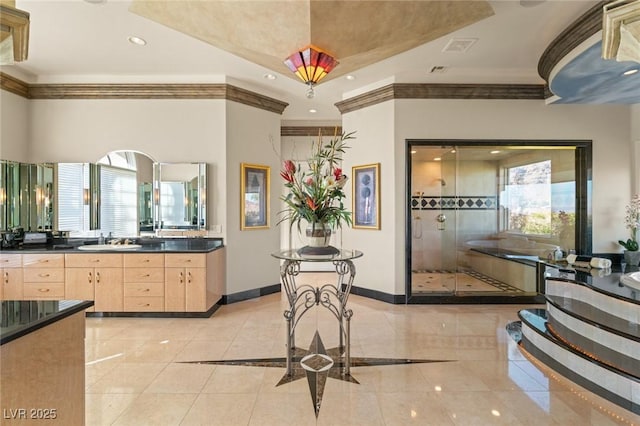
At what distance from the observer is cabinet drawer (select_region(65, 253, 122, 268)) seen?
4047 millimetres

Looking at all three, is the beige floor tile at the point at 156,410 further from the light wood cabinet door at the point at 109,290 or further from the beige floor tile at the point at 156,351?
the light wood cabinet door at the point at 109,290

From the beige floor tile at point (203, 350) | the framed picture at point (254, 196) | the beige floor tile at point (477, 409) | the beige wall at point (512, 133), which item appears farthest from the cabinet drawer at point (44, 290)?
the beige floor tile at point (477, 409)

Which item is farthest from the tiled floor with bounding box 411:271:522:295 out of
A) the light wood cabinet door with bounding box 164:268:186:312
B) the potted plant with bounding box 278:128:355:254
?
the light wood cabinet door with bounding box 164:268:186:312

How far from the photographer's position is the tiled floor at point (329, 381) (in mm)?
2227

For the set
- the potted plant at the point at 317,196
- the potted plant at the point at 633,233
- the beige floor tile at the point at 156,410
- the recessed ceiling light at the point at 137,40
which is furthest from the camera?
the potted plant at the point at 633,233

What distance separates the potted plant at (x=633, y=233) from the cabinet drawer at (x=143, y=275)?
6486 millimetres

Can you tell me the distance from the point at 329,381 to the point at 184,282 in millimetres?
2415

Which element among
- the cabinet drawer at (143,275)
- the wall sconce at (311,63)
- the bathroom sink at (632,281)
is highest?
the wall sconce at (311,63)

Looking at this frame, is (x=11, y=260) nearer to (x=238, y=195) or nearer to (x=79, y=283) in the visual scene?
(x=79, y=283)

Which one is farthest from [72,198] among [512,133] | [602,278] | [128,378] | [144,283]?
[602,278]

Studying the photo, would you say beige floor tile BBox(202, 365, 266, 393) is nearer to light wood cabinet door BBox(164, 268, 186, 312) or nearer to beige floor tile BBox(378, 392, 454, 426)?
beige floor tile BBox(378, 392, 454, 426)

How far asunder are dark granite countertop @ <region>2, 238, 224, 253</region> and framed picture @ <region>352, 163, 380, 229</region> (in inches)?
88.7

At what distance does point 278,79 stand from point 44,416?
14.8ft

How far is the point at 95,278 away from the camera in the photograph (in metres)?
4.07
